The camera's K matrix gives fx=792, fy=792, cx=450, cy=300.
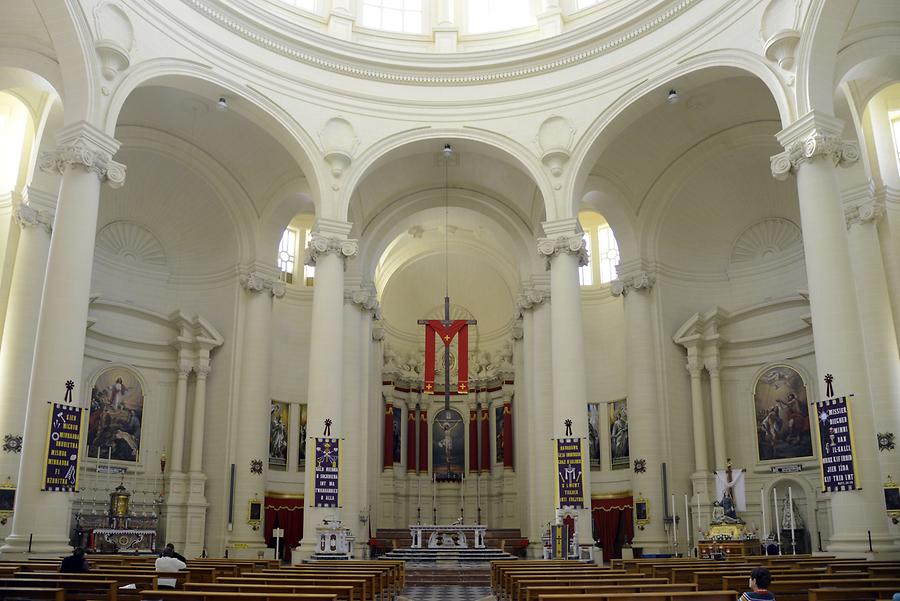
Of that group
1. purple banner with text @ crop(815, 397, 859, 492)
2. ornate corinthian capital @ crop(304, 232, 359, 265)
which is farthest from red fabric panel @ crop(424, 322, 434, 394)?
purple banner with text @ crop(815, 397, 859, 492)

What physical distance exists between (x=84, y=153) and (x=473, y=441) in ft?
71.0

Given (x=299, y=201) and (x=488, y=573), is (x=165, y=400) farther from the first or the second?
(x=488, y=573)

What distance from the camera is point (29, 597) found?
21.9 feet

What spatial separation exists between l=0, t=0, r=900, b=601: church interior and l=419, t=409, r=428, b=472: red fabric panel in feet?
18.2

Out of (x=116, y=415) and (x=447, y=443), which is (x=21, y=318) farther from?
(x=447, y=443)

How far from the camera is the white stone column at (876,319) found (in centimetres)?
1634

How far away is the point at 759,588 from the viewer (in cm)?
574

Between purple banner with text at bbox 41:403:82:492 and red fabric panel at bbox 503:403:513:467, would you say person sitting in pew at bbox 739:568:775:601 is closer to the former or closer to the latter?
purple banner with text at bbox 41:403:82:492

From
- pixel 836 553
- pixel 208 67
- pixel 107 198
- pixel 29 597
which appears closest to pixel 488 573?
pixel 836 553

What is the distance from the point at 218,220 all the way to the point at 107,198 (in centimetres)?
315

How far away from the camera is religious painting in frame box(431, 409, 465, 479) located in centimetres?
3322

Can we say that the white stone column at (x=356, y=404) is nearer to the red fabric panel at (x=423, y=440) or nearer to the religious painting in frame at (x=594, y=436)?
the religious painting in frame at (x=594, y=436)

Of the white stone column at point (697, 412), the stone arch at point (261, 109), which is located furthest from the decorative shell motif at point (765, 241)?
the stone arch at point (261, 109)

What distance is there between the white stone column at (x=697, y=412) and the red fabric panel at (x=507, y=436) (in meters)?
10.2
